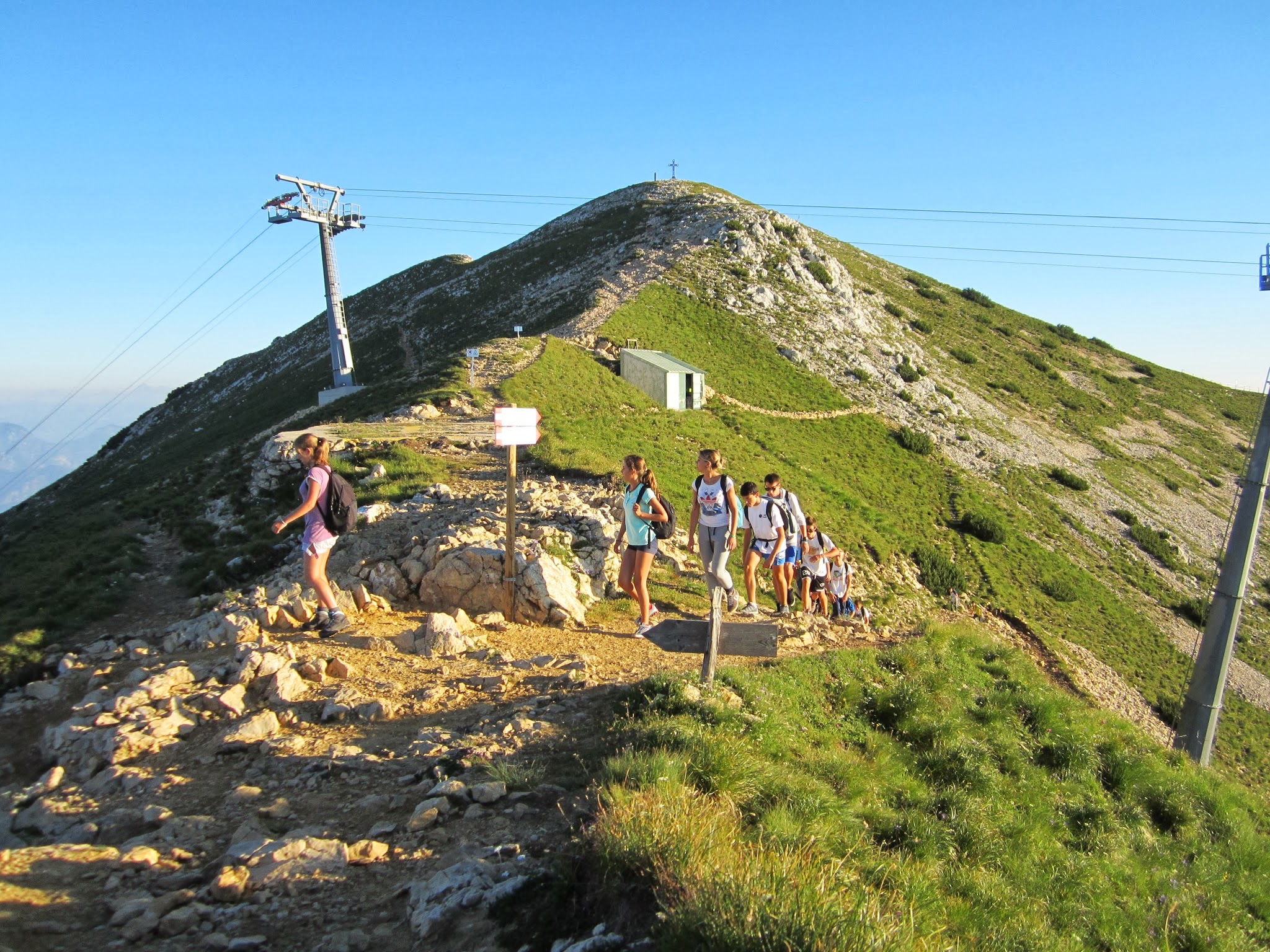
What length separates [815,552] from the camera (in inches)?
501

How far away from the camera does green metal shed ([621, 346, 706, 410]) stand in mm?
30766

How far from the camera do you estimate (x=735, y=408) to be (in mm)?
34938

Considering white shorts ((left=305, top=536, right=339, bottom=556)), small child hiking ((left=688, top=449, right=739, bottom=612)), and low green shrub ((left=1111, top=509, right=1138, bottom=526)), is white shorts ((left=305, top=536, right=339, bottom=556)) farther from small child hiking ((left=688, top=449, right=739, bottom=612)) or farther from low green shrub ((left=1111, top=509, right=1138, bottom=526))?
low green shrub ((left=1111, top=509, right=1138, bottom=526))

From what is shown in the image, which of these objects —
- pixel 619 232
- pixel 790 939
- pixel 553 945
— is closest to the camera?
pixel 790 939

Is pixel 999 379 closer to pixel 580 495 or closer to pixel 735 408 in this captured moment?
pixel 735 408

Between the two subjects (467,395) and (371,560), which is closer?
(371,560)

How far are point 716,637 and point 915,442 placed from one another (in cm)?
3480

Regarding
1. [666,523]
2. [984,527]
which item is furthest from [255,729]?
[984,527]

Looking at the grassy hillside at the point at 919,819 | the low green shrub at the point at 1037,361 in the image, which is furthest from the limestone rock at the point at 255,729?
the low green shrub at the point at 1037,361

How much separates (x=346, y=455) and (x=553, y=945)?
1520 centimetres

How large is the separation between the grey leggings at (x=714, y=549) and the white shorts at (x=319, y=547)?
494 cm

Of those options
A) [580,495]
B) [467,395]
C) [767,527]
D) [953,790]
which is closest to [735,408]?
[467,395]

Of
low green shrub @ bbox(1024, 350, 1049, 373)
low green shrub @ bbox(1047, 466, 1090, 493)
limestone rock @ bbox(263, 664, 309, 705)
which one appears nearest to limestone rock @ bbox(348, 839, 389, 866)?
limestone rock @ bbox(263, 664, 309, 705)

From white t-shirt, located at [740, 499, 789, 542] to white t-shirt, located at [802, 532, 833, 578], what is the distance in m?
1.98
